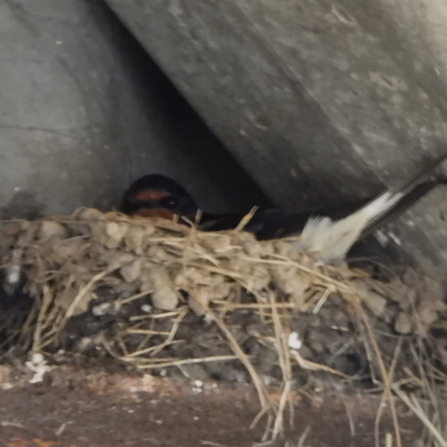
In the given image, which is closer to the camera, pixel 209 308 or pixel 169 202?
pixel 209 308

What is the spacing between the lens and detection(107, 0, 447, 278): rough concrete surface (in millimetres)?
1174

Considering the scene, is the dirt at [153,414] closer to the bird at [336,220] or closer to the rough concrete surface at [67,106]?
the bird at [336,220]

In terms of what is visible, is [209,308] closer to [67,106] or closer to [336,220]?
[336,220]

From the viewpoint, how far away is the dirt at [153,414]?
113 cm

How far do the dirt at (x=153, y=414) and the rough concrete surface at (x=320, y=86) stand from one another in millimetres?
553

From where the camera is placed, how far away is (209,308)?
1278 millimetres

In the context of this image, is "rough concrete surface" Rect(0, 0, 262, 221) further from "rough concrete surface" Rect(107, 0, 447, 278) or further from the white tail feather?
the white tail feather

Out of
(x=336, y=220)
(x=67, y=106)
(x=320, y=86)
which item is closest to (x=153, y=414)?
(x=336, y=220)

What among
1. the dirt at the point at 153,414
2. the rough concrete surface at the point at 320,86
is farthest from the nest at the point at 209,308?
the rough concrete surface at the point at 320,86

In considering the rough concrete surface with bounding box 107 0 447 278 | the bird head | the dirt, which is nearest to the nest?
the dirt

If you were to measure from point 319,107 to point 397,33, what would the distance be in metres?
0.36

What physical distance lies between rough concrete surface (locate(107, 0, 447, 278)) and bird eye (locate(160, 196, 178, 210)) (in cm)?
32

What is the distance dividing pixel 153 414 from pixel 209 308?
24cm

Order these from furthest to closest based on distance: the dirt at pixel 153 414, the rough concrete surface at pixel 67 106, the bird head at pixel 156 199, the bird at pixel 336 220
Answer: the bird head at pixel 156 199 → the rough concrete surface at pixel 67 106 → the bird at pixel 336 220 → the dirt at pixel 153 414
